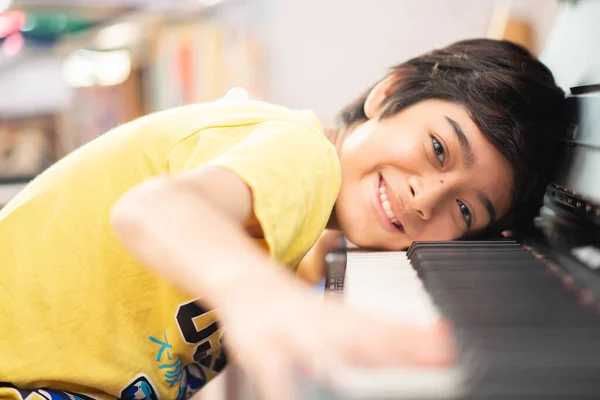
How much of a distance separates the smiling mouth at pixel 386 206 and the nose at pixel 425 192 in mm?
30

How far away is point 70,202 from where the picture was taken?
2.72 feet

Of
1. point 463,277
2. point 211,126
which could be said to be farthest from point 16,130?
point 463,277

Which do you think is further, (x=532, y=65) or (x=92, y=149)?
(x=532, y=65)

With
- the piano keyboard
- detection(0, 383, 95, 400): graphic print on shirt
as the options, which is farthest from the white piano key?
detection(0, 383, 95, 400): graphic print on shirt

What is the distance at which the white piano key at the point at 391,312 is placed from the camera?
0.35 metres

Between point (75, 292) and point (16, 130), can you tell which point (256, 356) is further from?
point (16, 130)

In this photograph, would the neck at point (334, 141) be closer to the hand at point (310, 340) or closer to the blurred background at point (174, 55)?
the hand at point (310, 340)

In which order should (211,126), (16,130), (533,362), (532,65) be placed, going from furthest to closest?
(16,130), (532,65), (211,126), (533,362)

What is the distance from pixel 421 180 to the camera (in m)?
0.89

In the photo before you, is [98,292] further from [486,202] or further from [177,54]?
[177,54]

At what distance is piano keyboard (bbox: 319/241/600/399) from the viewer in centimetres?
36

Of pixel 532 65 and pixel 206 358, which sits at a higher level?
pixel 532 65

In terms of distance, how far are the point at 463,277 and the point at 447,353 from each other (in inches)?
8.5

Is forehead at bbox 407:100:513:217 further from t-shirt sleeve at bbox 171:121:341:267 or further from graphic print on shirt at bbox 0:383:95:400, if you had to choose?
graphic print on shirt at bbox 0:383:95:400
